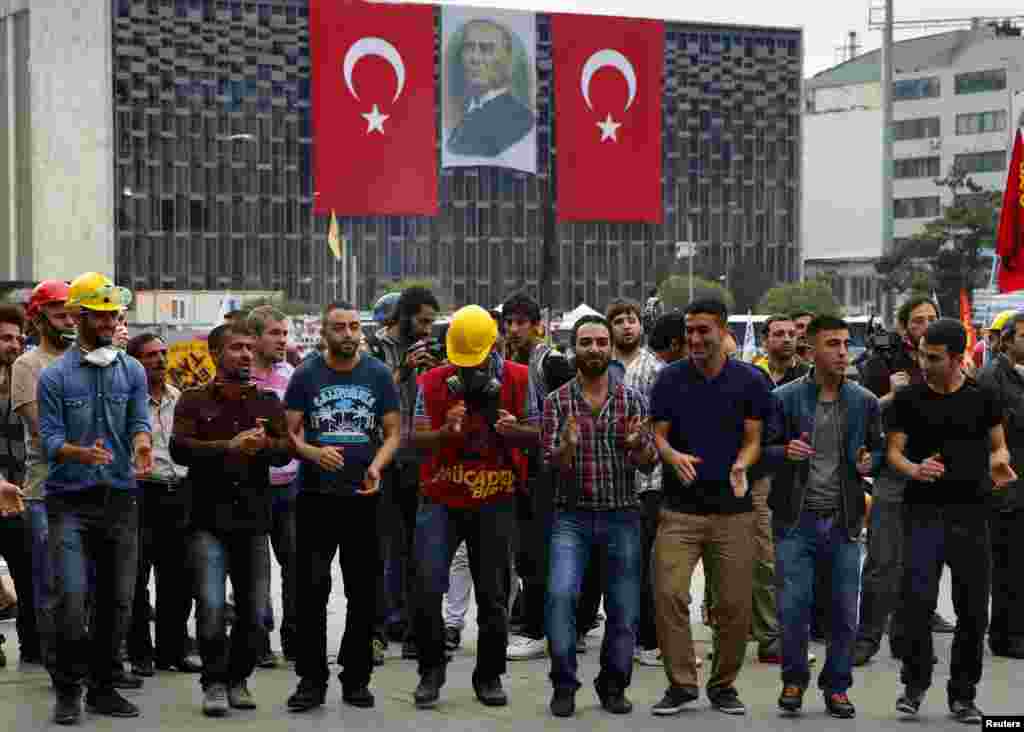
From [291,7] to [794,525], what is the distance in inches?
4401

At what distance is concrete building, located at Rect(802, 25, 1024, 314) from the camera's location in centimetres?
12688

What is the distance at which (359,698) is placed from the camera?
866cm

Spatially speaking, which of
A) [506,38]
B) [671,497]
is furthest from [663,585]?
[506,38]

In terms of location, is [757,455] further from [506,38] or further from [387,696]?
[506,38]

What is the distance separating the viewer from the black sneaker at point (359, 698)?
866cm

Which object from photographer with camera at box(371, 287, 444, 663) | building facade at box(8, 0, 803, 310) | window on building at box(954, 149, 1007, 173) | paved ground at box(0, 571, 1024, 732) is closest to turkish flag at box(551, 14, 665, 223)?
building facade at box(8, 0, 803, 310)

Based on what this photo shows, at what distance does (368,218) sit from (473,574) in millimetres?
112263

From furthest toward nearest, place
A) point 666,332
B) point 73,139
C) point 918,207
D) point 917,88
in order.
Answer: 1. point 918,207
2. point 917,88
3. point 73,139
4. point 666,332

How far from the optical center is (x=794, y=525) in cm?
859

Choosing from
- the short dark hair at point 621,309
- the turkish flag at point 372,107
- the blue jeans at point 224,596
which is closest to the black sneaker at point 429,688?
the blue jeans at point 224,596

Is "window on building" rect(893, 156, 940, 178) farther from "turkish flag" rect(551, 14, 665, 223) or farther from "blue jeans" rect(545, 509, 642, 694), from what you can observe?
"blue jeans" rect(545, 509, 642, 694)

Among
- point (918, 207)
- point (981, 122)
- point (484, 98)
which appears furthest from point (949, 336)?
point (918, 207)

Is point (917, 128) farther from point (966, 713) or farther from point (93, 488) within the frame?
point (93, 488)

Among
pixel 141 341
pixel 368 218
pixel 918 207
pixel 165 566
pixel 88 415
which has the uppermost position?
pixel 918 207
